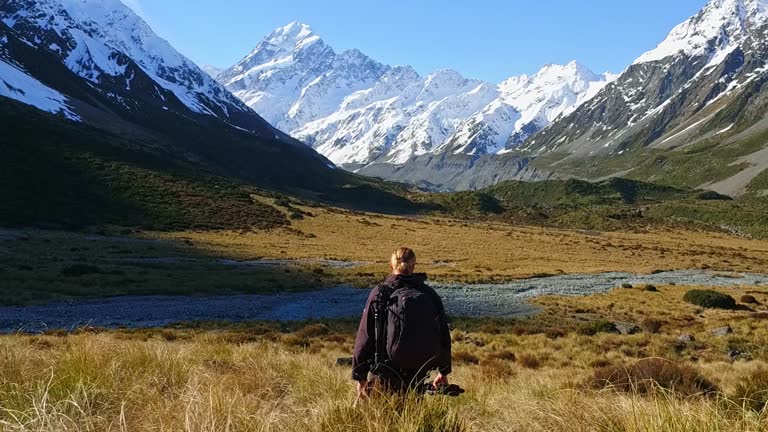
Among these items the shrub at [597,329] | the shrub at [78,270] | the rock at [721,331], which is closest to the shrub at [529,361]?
the shrub at [597,329]

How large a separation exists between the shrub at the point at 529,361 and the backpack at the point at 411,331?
10.4 m

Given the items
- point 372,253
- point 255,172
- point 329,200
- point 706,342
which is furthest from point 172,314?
point 255,172

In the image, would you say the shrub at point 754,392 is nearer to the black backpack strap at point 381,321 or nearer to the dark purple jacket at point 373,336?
the dark purple jacket at point 373,336

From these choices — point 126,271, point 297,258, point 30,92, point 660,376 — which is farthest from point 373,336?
point 30,92

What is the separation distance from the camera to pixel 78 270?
3497 cm

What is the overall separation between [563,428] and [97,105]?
209 metres

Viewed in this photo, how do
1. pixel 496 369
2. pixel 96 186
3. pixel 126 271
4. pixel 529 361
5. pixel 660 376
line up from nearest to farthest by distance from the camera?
pixel 660 376, pixel 496 369, pixel 529 361, pixel 126 271, pixel 96 186

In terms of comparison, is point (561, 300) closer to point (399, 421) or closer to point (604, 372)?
point (604, 372)

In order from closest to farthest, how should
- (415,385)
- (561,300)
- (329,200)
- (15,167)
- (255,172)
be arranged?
(415,385)
(561,300)
(15,167)
(329,200)
(255,172)

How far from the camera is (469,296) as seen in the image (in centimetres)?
3581

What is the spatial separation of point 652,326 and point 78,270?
1314 inches

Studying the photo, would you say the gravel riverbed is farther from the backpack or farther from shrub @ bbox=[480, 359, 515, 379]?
the backpack

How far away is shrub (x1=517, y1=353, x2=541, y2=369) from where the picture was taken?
1502cm

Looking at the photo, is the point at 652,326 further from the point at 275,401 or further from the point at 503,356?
the point at 275,401
